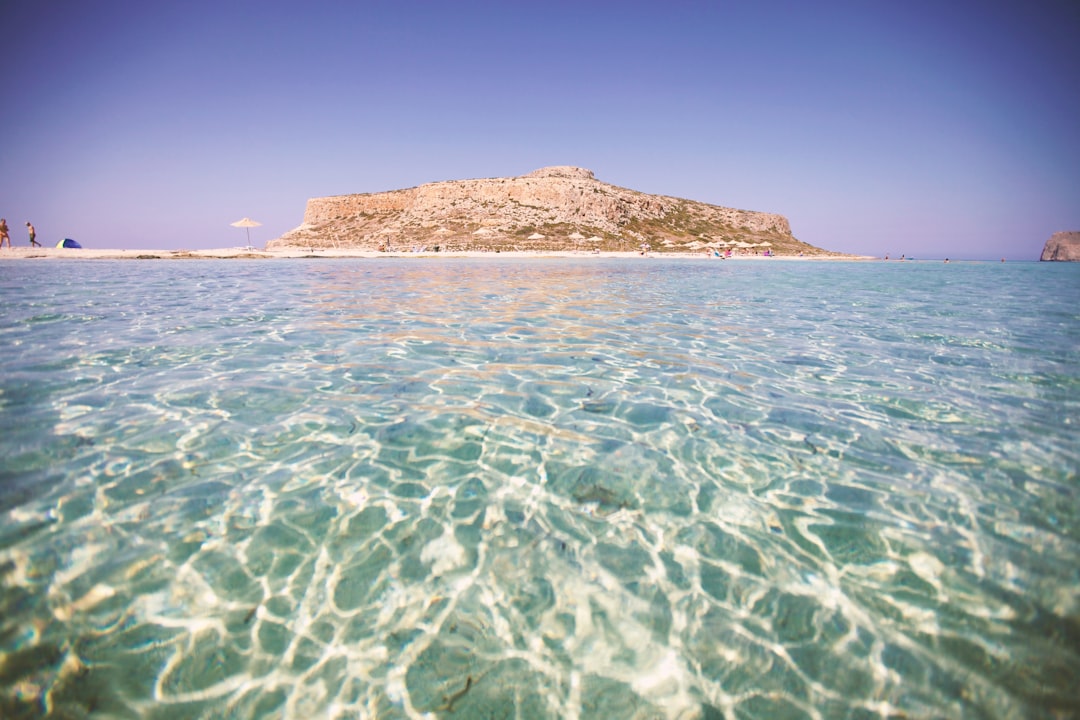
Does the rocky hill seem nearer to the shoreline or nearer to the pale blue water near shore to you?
the shoreline

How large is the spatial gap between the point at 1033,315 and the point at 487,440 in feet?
58.7

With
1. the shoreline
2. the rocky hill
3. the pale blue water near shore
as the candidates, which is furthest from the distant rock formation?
the pale blue water near shore

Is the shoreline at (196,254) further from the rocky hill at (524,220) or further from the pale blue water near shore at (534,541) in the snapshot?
the pale blue water near shore at (534,541)

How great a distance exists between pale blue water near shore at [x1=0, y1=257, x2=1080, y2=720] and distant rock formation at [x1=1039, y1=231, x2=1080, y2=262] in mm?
151873

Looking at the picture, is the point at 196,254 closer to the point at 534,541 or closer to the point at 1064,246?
the point at 534,541

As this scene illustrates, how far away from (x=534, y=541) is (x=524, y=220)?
70.9 m

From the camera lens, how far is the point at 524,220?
70.0m

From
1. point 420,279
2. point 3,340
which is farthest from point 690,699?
point 420,279

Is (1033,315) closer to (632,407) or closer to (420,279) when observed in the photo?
(632,407)

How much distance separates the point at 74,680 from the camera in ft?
7.11

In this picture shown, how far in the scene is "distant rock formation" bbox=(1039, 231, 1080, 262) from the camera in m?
102

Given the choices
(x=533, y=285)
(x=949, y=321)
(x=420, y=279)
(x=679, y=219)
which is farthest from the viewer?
(x=679, y=219)

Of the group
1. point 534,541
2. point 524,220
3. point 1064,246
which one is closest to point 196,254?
point 524,220

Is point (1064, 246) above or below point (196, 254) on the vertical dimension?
above
